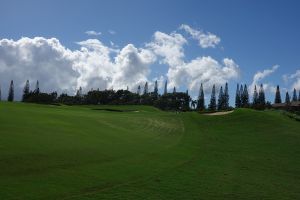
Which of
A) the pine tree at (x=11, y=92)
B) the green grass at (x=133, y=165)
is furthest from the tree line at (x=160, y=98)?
the green grass at (x=133, y=165)

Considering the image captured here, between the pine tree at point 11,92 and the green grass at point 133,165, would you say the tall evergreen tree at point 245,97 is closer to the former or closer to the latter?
the pine tree at point 11,92

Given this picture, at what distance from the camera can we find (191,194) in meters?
16.2

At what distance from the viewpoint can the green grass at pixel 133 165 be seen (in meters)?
15.0

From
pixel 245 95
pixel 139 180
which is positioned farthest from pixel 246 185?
pixel 245 95

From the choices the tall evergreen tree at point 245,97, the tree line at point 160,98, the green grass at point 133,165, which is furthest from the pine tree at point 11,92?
the green grass at point 133,165

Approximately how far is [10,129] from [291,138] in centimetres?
2473

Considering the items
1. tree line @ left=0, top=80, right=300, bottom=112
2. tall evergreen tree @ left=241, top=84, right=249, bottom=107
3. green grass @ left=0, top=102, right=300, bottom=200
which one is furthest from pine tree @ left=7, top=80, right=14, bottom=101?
green grass @ left=0, top=102, right=300, bottom=200

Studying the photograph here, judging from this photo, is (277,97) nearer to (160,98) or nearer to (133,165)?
(160,98)

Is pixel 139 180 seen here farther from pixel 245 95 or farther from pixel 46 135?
pixel 245 95

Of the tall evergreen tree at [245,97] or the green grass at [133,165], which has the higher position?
the tall evergreen tree at [245,97]

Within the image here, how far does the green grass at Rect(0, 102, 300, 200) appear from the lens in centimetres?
1501

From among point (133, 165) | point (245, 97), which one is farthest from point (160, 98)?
point (133, 165)

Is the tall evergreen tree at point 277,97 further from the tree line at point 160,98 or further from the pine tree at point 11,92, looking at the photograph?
the pine tree at point 11,92

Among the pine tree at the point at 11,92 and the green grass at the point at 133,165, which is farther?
the pine tree at the point at 11,92
